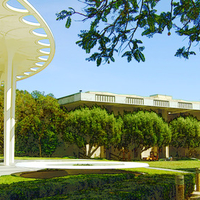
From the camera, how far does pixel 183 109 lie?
46.9 m

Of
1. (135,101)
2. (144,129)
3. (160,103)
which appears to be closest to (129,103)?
(135,101)

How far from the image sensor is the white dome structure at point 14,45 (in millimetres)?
17656

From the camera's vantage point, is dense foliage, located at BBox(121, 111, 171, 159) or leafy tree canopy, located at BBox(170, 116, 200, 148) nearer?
dense foliage, located at BBox(121, 111, 171, 159)

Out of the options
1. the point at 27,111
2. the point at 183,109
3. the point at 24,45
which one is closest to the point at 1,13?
the point at 24,45

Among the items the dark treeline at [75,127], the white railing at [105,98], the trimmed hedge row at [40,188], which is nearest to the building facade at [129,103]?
the white railing at [105,98]

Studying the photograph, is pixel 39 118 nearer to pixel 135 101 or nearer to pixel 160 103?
pixel 135 101

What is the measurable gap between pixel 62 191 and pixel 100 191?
2081 mm

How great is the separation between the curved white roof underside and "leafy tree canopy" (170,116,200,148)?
72.2 feet

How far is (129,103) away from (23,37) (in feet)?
73.7

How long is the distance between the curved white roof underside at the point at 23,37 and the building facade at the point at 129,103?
39.1 feet

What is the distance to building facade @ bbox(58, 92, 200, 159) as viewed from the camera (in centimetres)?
3878

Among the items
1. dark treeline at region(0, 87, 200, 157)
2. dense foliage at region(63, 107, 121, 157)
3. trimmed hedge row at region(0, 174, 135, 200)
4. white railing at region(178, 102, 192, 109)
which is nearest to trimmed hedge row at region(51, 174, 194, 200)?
trimmed hedge row at region(0, 174, 135, 200)

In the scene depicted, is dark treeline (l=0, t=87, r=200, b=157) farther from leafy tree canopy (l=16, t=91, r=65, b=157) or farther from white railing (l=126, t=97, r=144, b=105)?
white railing (l=126, t=97, r=144, b=105)

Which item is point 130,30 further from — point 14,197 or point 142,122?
point 142,122
